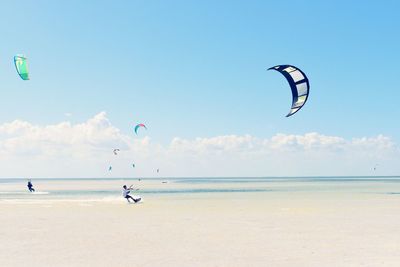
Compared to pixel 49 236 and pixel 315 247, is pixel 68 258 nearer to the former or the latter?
pixel 49 236

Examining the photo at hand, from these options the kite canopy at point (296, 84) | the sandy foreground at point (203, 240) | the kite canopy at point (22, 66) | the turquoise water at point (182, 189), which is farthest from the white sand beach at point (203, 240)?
the turquoise water at point (182, 189)

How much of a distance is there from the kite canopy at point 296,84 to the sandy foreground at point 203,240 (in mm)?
4570

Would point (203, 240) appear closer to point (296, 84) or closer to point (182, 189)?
point (296, 84)

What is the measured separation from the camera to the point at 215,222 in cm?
1656

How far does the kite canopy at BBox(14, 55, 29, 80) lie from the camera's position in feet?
74.0

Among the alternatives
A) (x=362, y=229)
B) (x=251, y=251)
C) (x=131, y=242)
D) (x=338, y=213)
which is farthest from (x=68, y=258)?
(x=338, y=213)

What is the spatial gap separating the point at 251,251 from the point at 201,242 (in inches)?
70.8

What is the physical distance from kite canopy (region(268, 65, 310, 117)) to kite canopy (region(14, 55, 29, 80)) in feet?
40.6

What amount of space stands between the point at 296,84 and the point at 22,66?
13649mm

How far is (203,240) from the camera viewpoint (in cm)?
1232

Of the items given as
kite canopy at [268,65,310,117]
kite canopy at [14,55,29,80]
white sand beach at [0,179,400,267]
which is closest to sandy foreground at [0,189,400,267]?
white sand beach at [0,179,400,267]

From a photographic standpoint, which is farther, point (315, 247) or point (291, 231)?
point (291, 231)

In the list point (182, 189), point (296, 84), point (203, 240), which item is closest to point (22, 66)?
point (296, 84)

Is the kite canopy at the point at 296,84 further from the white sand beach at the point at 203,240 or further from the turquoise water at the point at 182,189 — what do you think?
the turquoise water at the point at 182,189
